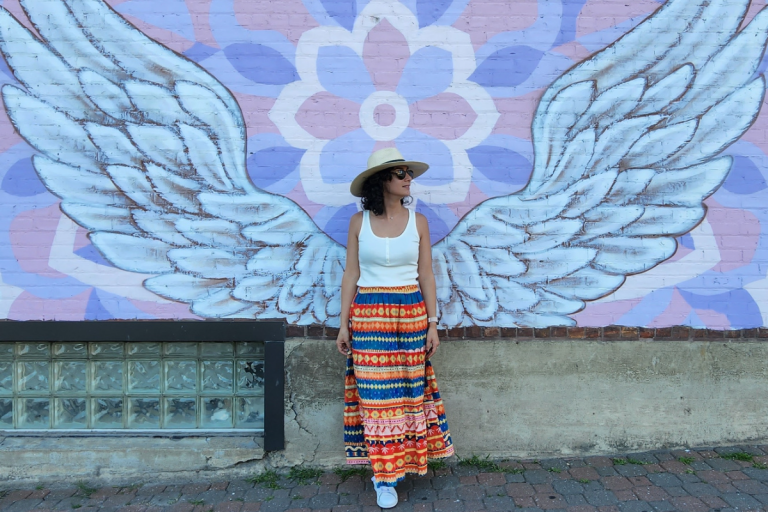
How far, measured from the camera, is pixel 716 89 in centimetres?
355

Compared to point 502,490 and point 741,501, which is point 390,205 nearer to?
point 502,490

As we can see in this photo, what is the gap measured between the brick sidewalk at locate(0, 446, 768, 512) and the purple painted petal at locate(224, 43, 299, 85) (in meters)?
2.46

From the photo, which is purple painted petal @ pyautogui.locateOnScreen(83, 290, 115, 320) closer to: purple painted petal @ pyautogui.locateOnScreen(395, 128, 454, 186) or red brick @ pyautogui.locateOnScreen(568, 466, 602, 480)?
purple painted petal @ pyautogui.locateOnScreen(395, 128, 454, 186)

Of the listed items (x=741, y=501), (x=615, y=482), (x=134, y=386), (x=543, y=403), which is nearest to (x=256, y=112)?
(x=134, y=386)

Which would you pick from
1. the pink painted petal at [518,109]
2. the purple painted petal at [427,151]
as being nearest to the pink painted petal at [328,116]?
the purple painted petal at [427,151]

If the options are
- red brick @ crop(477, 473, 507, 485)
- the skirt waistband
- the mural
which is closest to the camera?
the skirt waistband

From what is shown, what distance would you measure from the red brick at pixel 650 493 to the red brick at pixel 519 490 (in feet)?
1.92

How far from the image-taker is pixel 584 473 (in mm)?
3420

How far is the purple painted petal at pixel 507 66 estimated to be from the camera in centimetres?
350

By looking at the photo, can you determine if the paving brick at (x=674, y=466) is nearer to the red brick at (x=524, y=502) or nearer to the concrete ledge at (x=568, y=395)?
the concrete ledge at (x=568, y=395)

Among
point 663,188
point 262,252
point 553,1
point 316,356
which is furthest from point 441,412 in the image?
point 553,1

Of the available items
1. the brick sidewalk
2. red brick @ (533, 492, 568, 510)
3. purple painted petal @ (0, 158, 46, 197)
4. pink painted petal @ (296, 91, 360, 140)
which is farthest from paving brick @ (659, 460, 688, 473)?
purple painted petal @ (0, 158, 46, 197)

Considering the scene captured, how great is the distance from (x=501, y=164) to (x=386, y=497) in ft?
6.85

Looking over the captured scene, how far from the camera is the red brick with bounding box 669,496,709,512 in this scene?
3.00 meters
